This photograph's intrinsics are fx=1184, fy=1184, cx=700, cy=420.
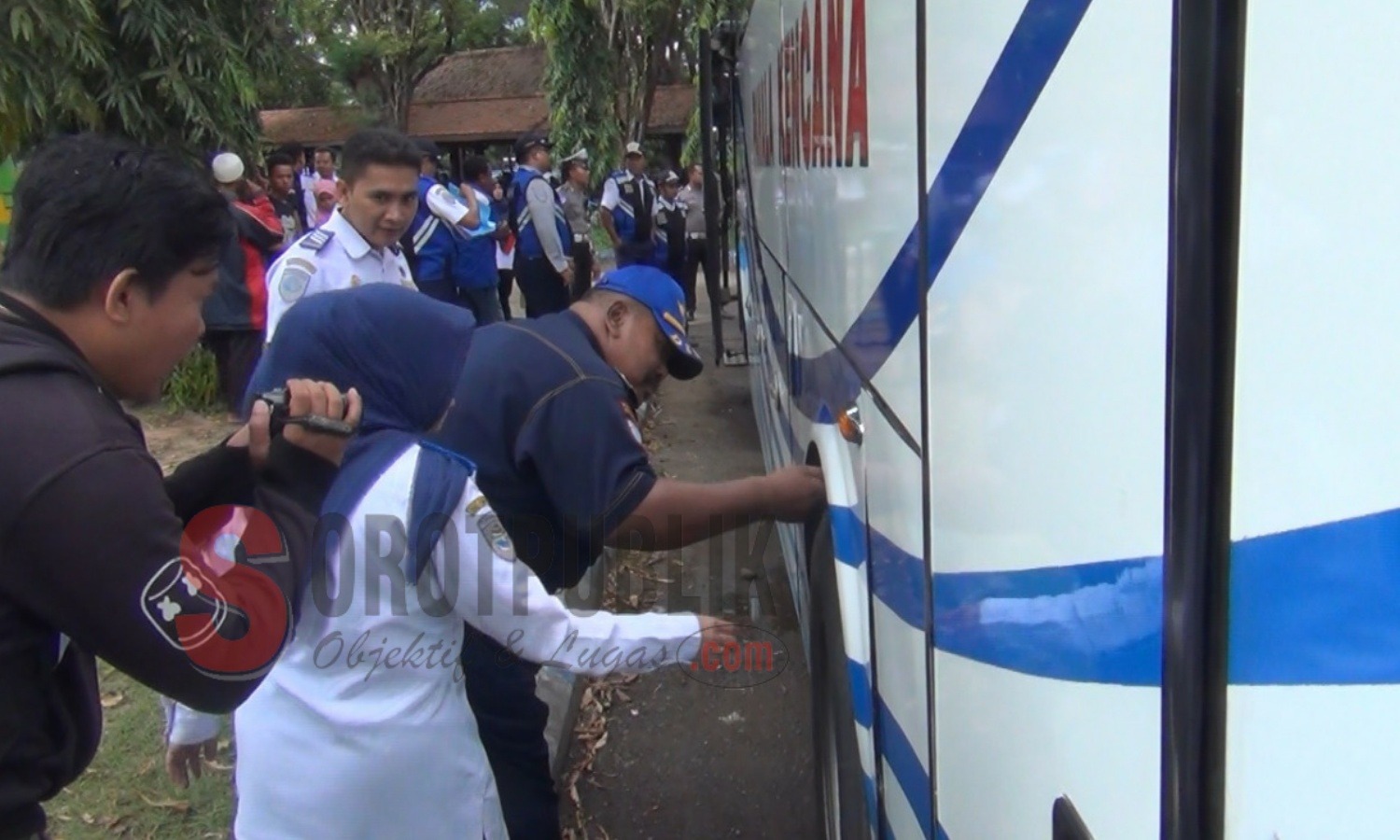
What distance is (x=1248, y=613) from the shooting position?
2.81 feet

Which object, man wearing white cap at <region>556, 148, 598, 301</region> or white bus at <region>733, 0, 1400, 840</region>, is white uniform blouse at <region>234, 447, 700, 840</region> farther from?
man wearing white cap at <region>556, 148, 598, 301</region>

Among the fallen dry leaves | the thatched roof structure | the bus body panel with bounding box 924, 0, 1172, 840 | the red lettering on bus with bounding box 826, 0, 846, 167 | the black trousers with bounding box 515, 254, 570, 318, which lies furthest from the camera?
the thatched roof structure

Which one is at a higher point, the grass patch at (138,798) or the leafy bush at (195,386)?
the leafy bush at (195,386)

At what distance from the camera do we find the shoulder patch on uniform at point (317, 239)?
13.0 feet

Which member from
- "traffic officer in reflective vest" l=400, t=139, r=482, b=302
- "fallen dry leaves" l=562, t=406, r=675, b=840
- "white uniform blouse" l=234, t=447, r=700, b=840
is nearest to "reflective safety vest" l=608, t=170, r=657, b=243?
"traffic officer in reflective vest" l=400, t=139, r=482, b=302

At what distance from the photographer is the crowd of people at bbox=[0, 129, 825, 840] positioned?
1274 mm

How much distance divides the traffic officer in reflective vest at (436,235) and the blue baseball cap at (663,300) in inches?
176

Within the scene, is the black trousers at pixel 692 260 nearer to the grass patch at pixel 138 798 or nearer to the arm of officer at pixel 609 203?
the arm of officer at pixel 609 203

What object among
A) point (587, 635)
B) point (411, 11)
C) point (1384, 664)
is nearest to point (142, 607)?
point (587, 635)

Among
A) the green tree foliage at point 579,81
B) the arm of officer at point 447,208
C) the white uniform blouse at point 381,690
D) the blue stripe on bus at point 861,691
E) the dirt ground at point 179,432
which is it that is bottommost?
the dirt ground at point 179,432

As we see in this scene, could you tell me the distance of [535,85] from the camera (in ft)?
117

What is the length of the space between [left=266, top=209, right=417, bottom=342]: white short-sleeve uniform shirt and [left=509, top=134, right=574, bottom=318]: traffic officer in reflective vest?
4.45m

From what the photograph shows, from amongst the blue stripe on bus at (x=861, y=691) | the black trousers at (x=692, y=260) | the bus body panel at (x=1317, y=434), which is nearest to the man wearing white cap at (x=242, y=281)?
the black trousers at (x=692, y=260)

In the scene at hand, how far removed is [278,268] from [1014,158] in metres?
3.21
